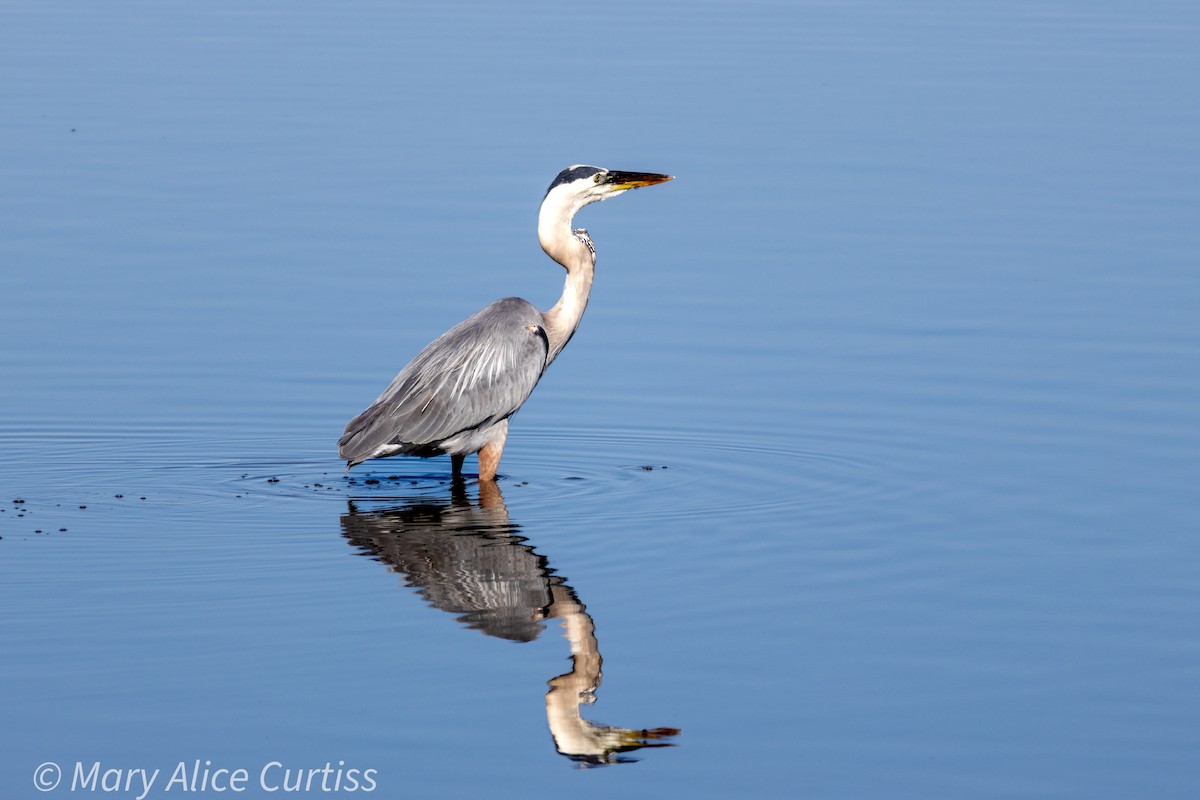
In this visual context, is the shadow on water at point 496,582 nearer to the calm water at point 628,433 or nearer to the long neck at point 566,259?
the calm water at point 628,433

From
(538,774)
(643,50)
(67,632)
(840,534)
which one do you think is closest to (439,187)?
(643,50)

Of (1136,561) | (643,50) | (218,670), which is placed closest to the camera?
(218,670)

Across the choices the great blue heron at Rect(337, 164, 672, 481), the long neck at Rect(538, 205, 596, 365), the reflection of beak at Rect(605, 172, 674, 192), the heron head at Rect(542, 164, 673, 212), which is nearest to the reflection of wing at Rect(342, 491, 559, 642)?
the great blue heron at Rect(337, 164, 672, 481)

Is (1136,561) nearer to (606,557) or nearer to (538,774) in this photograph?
(606,557)

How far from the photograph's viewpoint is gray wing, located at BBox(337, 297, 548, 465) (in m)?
10.9

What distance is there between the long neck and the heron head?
0.08 meters

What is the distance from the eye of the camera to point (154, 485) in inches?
411

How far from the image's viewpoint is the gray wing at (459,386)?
10.9m

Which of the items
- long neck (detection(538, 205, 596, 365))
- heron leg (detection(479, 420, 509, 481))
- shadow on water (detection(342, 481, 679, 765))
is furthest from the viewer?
long neck (detection(538, 205, 596, 365))

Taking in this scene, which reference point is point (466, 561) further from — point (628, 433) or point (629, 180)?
point (629, 180)

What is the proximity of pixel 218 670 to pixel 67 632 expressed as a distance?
0.85 meters

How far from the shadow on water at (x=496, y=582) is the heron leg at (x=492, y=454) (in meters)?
0.16

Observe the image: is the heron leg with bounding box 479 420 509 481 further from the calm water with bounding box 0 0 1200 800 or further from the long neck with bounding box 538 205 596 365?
the long neck with bounding box 538 205 596 365

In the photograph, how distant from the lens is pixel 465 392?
36.4ft
